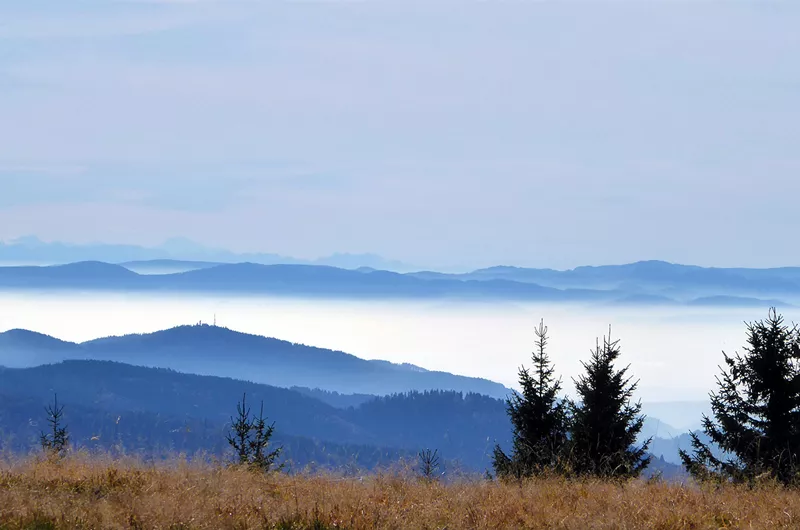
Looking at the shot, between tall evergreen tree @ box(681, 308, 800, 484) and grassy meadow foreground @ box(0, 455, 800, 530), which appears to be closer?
grassy meadow foreground @ box(0, 455, 800, 530)

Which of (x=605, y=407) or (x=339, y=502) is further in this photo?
(x=605, y=407)

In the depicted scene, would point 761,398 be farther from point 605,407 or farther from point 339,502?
point 339,502

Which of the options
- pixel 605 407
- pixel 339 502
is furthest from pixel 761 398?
pixel 339 502

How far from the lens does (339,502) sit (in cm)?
1005

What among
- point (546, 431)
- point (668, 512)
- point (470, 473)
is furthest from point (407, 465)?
point (546, 431)

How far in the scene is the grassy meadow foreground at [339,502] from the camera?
935 cm

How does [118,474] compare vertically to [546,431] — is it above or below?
above

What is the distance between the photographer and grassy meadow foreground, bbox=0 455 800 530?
9.35 metres

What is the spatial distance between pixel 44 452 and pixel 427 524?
24.0ft

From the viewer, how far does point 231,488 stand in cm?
1074

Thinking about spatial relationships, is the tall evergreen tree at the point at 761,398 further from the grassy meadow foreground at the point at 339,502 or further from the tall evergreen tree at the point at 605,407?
the grassy meadow foreground at the point at 339,502

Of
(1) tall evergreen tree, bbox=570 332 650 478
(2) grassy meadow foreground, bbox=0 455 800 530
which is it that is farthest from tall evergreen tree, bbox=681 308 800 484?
(2) grassy meadow foreground, bbox=0 455 800 530

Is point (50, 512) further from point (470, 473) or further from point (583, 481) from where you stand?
point (583, 481)

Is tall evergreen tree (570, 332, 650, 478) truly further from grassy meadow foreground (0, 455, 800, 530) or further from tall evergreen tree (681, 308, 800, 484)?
Result: grassy meadow foreground (0, 455, 800, 530)
